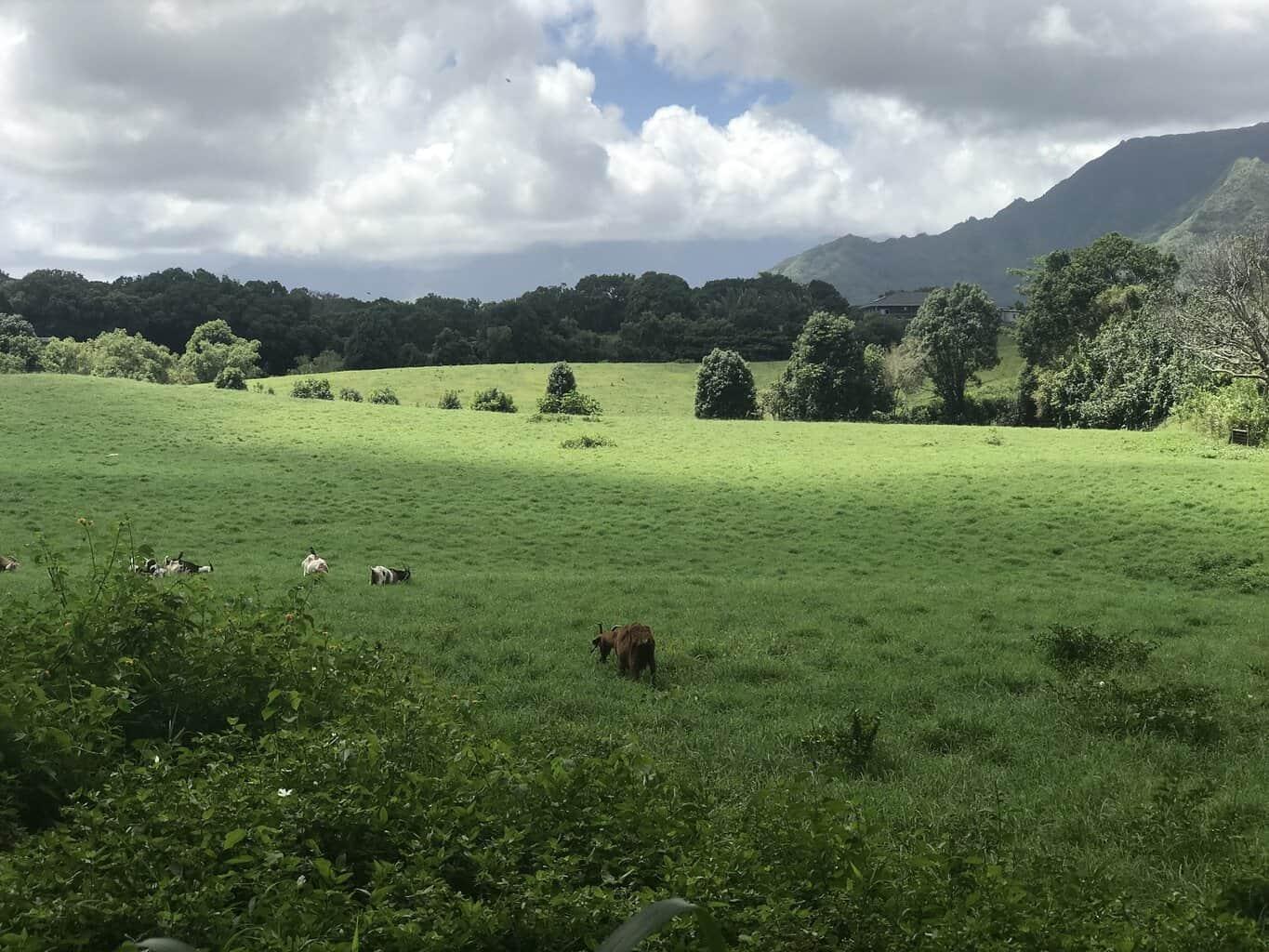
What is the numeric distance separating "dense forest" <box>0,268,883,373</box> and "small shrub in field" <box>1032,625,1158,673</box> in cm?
9449

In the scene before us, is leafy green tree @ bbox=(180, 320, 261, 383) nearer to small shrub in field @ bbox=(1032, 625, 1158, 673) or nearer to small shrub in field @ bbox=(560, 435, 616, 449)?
small shrub in field @ bbox=(560, 435, 616, 449)

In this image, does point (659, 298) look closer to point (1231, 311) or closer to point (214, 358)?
point (214, 358)

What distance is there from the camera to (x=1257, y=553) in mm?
20500

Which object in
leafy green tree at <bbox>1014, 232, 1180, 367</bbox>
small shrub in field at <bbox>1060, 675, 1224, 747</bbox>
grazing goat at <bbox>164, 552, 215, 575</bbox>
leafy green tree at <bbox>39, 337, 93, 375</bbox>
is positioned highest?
leafy green tree at <bbox>1014, 232, 1180, 367</bbox>

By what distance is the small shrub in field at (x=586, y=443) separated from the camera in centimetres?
4300

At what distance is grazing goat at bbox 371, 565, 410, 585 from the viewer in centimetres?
1771

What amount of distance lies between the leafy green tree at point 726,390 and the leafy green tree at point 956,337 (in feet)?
52.4

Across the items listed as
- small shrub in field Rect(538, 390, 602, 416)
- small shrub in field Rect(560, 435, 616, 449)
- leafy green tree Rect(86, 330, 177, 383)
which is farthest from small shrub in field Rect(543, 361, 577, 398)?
leafy green tree Rect(86, 330, 177, 383)

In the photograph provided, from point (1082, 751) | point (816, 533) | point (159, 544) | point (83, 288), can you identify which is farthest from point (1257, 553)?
point (83, 288)

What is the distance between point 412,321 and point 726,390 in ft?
170

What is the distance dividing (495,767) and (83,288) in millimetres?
116312

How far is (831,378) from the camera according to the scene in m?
71.6

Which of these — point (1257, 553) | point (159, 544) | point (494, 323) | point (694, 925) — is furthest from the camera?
point (494, 323)

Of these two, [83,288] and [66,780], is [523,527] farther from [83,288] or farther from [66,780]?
[83,288]
